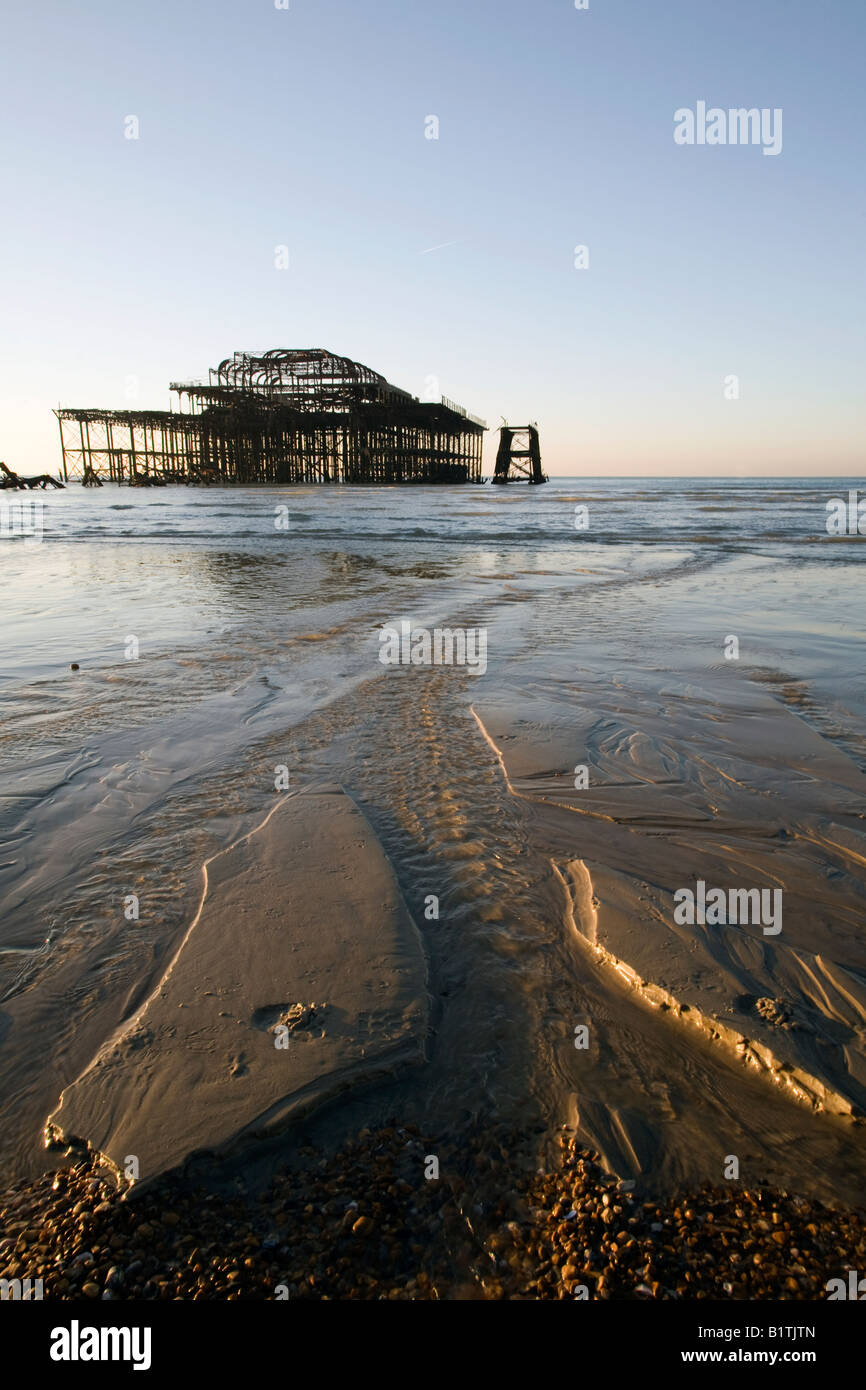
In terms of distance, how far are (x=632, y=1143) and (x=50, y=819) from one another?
10.5 feet

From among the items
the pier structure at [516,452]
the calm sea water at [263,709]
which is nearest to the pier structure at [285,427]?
the pier structure at [516,452]

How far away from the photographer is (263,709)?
549 cm

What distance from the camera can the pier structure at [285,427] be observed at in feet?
213

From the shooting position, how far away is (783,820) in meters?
3.77
